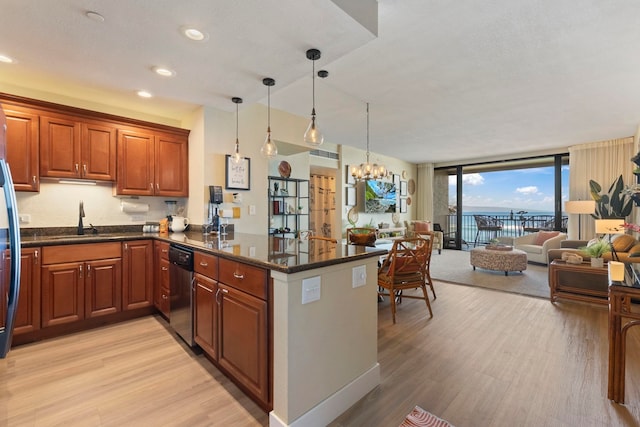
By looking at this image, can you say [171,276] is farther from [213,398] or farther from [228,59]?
[228,59]

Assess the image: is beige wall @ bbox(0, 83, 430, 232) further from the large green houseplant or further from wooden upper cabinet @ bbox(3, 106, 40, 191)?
the large green houseplant

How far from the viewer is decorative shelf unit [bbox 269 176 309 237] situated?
190 inches

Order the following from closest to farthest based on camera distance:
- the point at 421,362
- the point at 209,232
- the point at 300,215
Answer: the point at 421,362, the point at 209,232, the point at 300,215

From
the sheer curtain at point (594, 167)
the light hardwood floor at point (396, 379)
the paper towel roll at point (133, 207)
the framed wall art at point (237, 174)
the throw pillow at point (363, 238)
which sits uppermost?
the sheer curtain at point (594, 167)

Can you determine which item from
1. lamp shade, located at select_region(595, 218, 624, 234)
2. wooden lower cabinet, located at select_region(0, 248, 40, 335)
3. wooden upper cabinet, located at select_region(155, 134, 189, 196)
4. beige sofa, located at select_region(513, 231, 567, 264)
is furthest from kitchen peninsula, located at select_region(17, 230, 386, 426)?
beige sofa, located at select_region(513, 231, 567, 264)

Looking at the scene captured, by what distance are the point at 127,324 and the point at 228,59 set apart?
2901mm

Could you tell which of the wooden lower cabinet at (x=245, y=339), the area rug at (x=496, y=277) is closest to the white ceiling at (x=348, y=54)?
the wooden lower cabinet at (x=245, y=339)

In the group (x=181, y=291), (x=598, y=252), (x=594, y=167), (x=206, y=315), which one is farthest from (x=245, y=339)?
(x=594, y=167)

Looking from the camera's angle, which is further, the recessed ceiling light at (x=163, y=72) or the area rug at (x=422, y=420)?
the recessed ceiling light at (x=163, y=72)

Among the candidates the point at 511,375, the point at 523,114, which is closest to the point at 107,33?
the point at 511,375

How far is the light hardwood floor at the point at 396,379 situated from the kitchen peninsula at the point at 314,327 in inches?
6.6

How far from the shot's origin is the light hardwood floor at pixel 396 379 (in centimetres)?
168

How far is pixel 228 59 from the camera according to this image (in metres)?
2.35

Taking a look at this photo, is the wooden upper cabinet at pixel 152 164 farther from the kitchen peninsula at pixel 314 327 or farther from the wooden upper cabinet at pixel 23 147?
the kitchen peninsula at pixel 314 327
